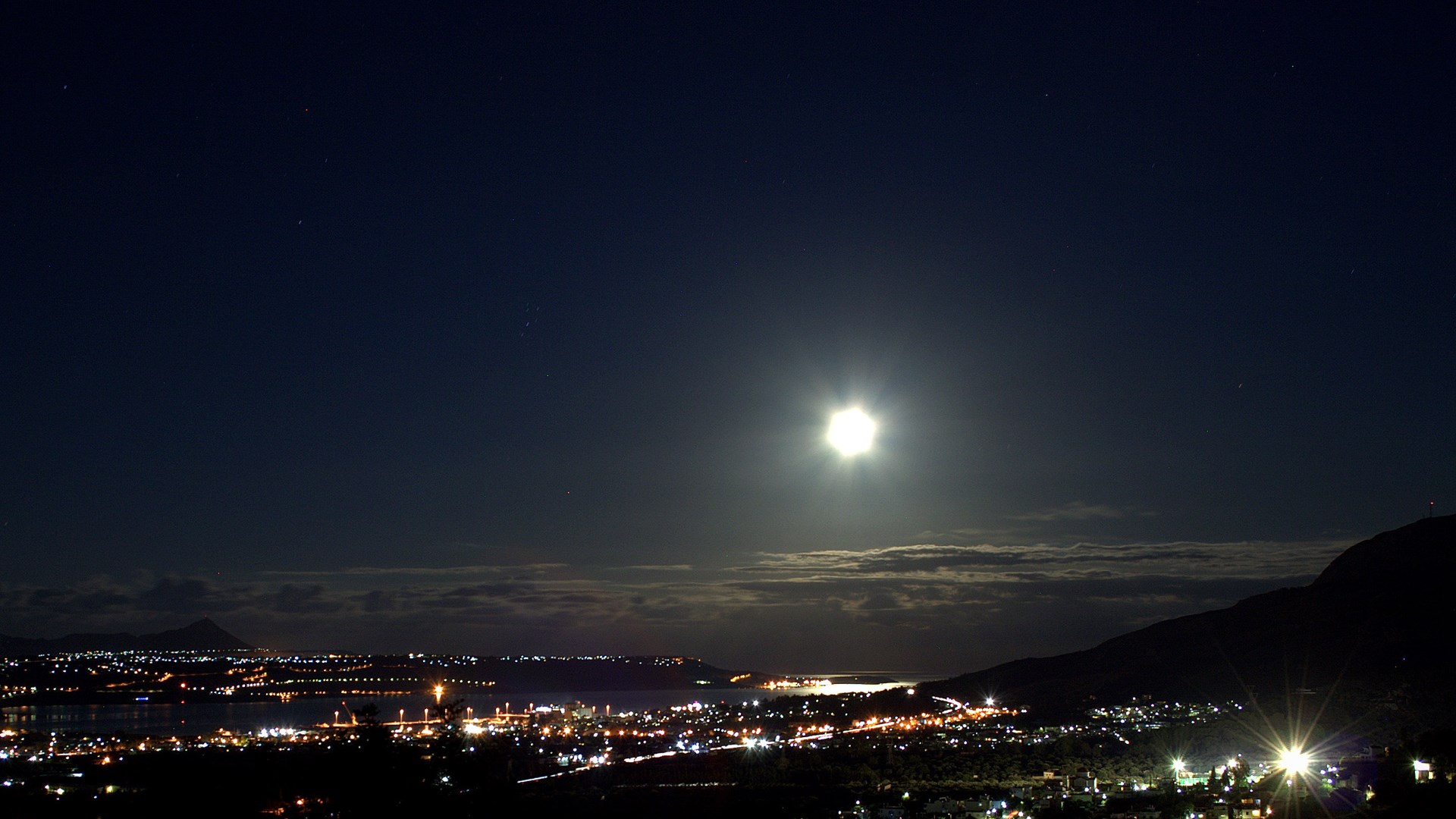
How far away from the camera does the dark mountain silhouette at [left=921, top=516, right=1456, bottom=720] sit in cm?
7219

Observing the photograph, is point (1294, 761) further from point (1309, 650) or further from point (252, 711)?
point (252, 711)

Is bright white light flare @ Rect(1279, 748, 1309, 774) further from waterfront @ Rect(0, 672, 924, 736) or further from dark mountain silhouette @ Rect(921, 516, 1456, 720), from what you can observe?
waterfront @ Rect(0, 672, 924, 736)

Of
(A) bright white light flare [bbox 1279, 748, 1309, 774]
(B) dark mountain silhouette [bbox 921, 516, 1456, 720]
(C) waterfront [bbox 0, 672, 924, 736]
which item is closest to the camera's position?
(A) bright white light flare [bbox 1279, 748, 1309, 774]

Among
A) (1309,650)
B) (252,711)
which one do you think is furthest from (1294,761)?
(252,711)

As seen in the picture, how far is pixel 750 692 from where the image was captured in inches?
7431

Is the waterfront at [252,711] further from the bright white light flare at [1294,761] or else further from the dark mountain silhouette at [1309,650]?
the bright white light flare at [1294,761]

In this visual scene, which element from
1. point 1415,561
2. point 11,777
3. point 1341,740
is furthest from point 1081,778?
point 1415,561

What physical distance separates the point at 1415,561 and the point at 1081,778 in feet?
233

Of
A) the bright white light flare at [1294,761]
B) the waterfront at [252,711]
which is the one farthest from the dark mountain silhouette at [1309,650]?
the waterfront at [252,711]

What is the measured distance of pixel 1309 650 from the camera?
8512 centimetres

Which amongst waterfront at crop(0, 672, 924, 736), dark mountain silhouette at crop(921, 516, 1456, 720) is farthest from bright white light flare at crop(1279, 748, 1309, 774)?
waterfront at crop(0, 672, 924, 736)

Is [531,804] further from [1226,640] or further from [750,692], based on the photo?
[750,692]

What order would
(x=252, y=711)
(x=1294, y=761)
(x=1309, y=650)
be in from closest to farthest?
(x=1294, y=761) < (x=1309, y=650) < (x=252, y=711)

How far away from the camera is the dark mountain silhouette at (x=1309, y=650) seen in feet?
237
